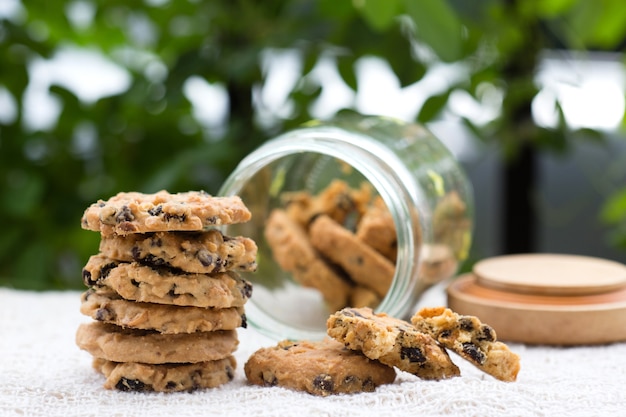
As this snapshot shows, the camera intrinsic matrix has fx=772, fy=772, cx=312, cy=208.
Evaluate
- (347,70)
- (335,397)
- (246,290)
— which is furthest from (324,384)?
(347,70)

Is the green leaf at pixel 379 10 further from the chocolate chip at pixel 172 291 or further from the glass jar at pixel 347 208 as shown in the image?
the chocolate chip at pixel 172 291

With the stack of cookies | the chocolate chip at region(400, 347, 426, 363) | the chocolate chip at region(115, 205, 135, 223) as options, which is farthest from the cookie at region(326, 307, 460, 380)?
the chocolate chip at region(115, 205, 135, 223)

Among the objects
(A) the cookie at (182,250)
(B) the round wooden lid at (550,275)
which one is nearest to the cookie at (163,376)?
(A) the cookie at (182,250)

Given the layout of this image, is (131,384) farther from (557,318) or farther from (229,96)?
(229,96)

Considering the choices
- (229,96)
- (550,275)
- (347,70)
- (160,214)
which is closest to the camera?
(160,214)

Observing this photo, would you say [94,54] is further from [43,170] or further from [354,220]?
[354,220]

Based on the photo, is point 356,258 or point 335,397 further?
point 356,258
